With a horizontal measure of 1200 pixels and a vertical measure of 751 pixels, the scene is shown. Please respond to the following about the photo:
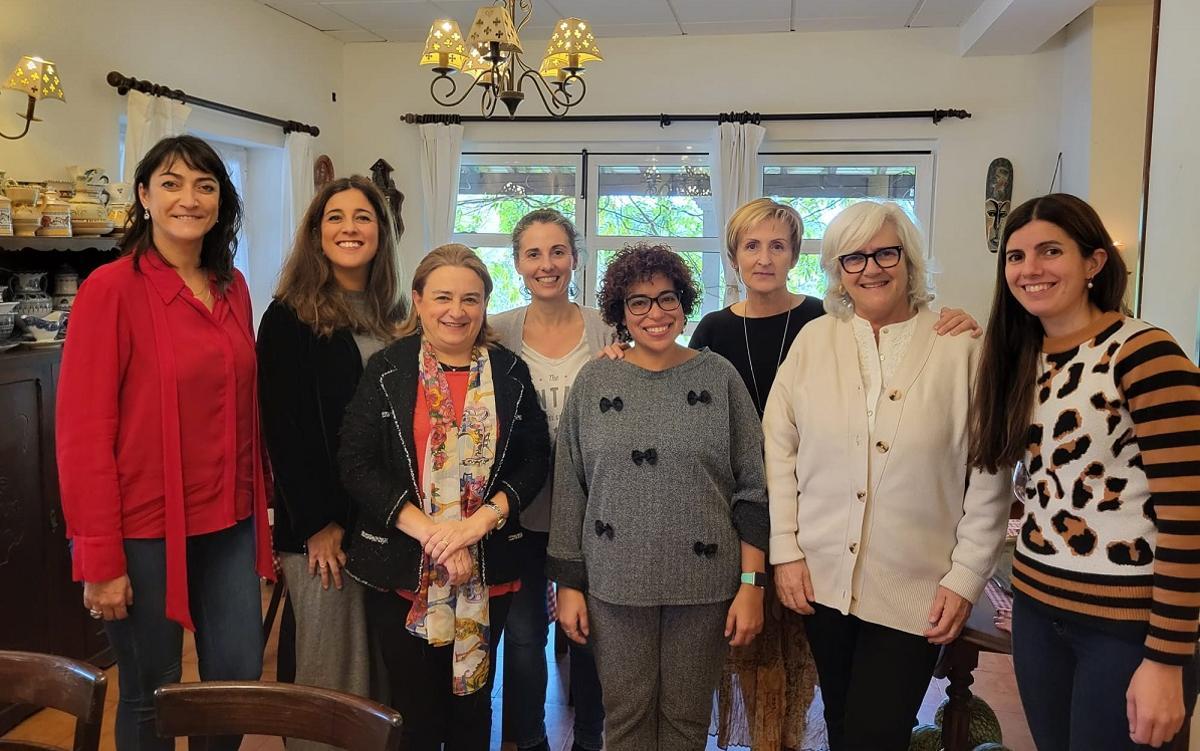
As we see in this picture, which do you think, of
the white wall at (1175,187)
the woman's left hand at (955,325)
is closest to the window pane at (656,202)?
the white wall at (1175,187)

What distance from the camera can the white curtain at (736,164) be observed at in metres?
4.71

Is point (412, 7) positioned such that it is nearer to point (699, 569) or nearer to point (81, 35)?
point (81, 35)

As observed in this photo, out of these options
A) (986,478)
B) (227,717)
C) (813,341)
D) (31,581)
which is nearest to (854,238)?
(813,341)

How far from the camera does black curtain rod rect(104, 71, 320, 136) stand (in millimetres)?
3423

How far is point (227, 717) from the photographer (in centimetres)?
115

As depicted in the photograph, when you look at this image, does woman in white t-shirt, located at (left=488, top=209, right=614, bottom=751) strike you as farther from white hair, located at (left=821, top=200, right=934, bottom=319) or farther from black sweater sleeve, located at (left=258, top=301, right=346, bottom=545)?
white hair, located at (left=821, top=200, right=934, bottom=319)

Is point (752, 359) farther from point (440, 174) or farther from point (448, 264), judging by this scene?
point (440, 174)

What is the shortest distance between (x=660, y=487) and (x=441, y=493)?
1.49 feet

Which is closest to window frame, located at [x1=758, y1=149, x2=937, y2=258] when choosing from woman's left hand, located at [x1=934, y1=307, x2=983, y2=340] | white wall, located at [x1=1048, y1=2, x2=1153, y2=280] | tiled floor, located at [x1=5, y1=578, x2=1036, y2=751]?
white wall, located at [x1=1048, y1=2, x2=1153, y2=280]

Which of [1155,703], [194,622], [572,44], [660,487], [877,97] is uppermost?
[877,97]

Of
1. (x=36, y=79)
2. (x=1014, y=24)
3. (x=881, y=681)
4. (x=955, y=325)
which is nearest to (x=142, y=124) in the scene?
(x=36, y=79)

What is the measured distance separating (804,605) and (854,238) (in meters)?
0.74

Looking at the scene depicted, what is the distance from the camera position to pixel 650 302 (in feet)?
5.52

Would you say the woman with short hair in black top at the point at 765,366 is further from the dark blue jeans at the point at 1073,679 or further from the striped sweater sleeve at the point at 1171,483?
the striped sweater sleeve at the point at 1171,483
